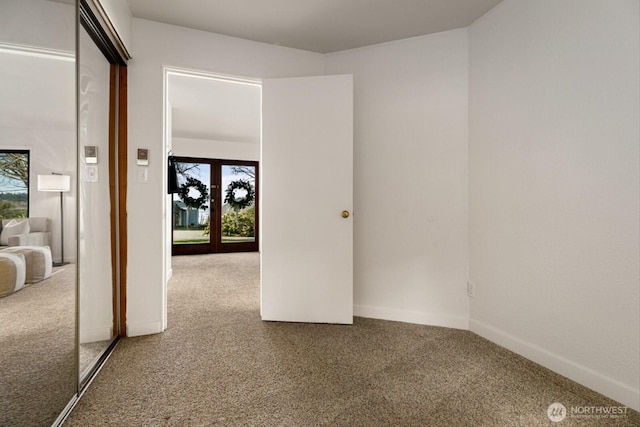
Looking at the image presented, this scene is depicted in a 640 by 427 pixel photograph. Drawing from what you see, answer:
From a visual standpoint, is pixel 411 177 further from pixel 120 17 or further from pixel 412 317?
pixel 120 17

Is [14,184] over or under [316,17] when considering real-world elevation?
under

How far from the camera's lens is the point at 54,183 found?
4.45ft

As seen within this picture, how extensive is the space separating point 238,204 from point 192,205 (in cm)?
97

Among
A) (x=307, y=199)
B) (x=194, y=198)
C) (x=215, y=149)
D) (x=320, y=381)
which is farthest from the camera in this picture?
(x=215, y=149)

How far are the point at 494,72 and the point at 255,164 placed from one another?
18.2 feet

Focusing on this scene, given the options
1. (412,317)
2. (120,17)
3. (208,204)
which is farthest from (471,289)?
(208,204)

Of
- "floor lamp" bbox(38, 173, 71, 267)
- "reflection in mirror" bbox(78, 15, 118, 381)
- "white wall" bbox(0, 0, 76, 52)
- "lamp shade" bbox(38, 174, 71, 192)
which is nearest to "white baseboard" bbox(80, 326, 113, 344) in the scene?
"reflection in mirror" bbox(78, 15, 118, 381)

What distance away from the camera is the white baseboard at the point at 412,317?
2516 mm

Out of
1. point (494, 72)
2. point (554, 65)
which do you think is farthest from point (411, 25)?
point (554, 65)

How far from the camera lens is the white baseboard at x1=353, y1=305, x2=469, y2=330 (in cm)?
252

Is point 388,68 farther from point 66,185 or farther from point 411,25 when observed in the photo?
point 66,185

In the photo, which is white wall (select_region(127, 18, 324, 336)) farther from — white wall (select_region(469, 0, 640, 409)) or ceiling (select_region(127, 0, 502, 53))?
white wall (select_region(469, 0, 640, 409))

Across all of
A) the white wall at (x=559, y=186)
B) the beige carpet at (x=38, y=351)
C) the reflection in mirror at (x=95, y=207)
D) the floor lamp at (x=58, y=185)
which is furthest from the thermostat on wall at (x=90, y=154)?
the white wall at (x=559, y=186)

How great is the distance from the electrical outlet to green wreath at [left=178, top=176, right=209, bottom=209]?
5.58 meters
